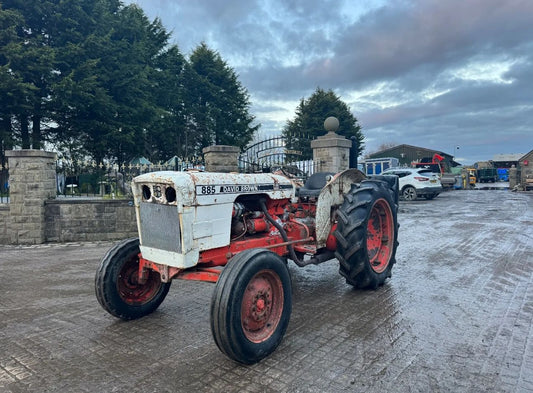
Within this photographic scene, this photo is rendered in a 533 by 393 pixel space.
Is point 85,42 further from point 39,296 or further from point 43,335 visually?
point 43,335

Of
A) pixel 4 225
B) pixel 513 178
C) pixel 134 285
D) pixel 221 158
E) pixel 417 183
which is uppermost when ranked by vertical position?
pixel 221 158

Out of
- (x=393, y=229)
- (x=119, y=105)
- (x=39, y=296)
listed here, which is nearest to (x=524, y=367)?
(x=393, y=229)

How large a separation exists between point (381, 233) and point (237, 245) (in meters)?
2.36

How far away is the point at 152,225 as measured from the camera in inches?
123

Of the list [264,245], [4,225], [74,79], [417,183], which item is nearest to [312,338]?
[264,245]

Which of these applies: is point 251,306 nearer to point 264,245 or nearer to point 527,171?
point 264,245

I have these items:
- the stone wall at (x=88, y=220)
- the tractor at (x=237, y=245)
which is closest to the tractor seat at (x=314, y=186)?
the tractor at (x=237, y=245)

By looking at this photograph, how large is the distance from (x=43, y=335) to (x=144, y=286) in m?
0.93

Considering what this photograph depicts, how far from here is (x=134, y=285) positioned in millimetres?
3588

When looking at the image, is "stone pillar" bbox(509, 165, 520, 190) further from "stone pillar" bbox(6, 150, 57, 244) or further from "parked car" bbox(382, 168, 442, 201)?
"stone pillar" bbox(6, 150, 57, 244)

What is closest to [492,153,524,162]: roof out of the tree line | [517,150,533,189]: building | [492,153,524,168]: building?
[492,153,524,168]: building

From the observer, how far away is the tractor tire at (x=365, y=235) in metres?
3.97

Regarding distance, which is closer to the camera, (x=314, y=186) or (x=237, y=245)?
(x=237, y=245)

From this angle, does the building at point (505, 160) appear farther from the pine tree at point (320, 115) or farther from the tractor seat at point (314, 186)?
the tractor seat at point (314, 186)
